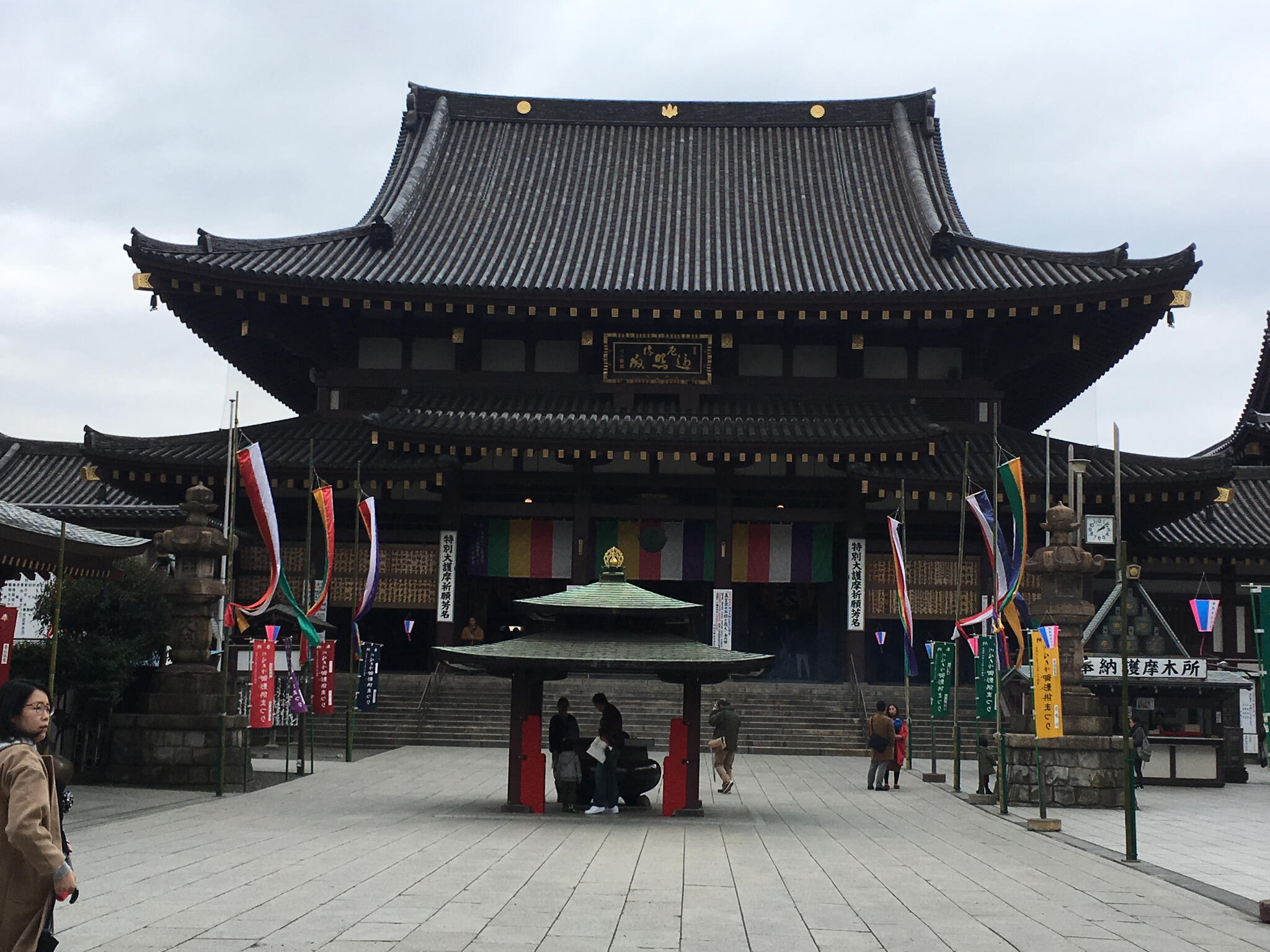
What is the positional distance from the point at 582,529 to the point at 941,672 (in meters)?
9.49

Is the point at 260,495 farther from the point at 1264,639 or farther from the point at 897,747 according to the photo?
the point at 1264,639

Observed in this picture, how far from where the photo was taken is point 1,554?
50.9ft

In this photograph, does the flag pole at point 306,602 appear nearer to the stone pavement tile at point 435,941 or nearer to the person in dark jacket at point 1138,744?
the stone pavement tile at point 435,941

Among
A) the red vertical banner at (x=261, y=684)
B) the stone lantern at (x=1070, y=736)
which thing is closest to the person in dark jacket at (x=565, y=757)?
the red vertical banner at (x=261, y=684)

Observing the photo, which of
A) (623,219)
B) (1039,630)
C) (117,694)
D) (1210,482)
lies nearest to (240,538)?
(117,694)

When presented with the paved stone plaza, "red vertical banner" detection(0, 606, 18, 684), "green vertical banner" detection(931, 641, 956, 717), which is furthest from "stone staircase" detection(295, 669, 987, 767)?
"red vertical banner" detection(0, 606, 18, 684)

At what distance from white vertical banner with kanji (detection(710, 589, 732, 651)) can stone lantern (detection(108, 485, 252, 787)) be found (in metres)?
12.1

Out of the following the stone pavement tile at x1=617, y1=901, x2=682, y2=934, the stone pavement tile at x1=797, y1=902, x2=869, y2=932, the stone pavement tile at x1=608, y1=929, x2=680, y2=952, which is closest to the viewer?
the stone pavement tile at x1=608, y1=929, x2=680, y2=952

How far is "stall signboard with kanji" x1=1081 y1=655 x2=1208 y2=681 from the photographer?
2430 centimetres

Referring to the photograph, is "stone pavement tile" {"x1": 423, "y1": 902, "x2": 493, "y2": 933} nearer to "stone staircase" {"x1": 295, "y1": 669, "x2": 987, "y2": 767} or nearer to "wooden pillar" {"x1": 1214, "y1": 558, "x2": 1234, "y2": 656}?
"stone staircase" {"x1": 295, "y1": 669, "x2": 987, "y2": 767}

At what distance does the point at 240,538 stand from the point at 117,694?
1134 cm

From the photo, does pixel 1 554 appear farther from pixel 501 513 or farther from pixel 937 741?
pixel 937 741

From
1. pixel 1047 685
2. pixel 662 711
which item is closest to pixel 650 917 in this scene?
pixel 1047 685

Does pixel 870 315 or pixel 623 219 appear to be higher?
pixel 623 219
